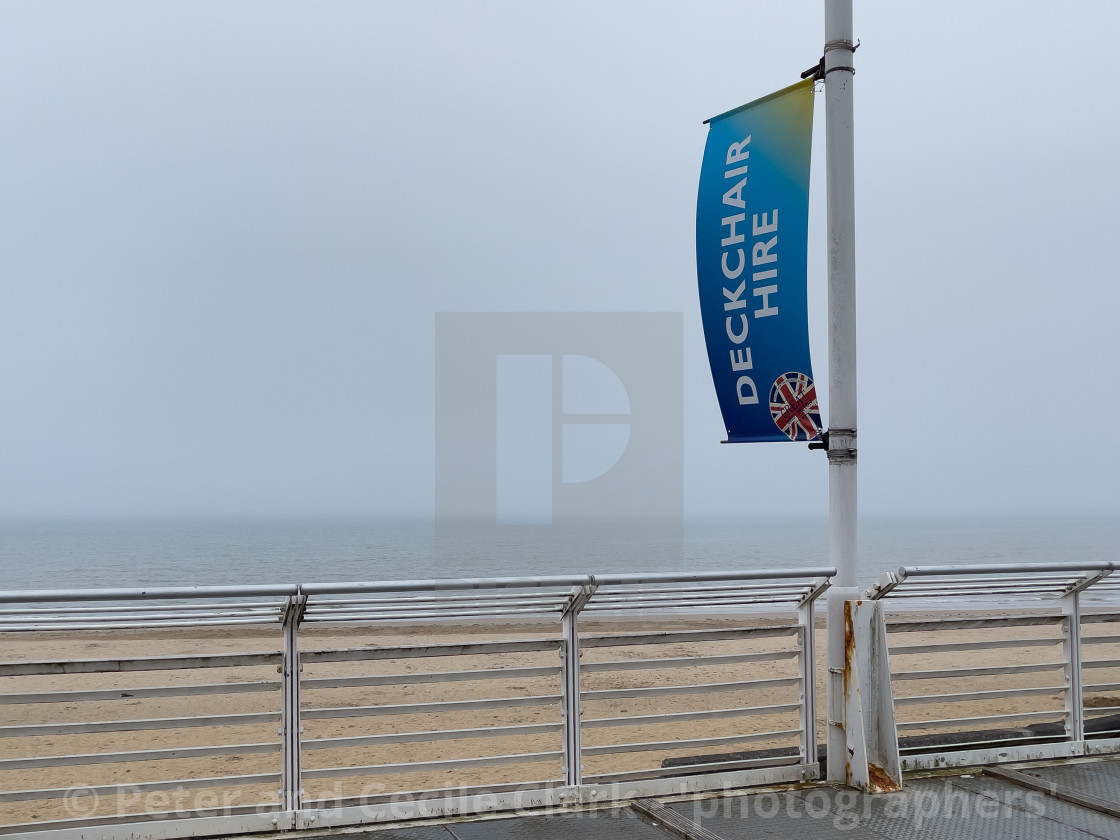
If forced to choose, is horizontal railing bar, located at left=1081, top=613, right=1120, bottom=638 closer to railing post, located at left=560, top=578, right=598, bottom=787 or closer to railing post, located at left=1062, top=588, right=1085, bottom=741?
railing post, located at left=1062, top=588, right=1085, bottom=741

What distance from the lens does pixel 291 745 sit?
4406 mm

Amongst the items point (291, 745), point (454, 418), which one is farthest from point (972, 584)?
point (454, 418)

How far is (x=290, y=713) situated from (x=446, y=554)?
2006 inches

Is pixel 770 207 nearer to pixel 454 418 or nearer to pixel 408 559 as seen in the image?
pixel 408 559

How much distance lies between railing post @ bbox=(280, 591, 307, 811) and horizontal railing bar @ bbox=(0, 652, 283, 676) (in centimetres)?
14

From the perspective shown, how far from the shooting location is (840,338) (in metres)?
5.16

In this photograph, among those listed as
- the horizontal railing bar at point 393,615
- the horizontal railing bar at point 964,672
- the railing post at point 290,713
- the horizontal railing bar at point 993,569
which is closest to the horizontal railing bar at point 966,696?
the horizontal railing bar at point 964,672

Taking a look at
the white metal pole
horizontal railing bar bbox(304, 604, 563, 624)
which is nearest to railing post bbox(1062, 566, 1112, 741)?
the white metal pole

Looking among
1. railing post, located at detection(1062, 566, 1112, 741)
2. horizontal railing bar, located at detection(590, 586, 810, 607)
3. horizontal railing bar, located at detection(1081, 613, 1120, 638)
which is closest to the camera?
horizontal railing bar, located at detection(590, 586, 810, 607)

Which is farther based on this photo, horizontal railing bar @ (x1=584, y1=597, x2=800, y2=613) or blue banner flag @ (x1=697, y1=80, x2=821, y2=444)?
blue banner flag @ (x1=697, y1=80, x2=821, y2=444)

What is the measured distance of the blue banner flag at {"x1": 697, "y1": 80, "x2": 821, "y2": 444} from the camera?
514cm

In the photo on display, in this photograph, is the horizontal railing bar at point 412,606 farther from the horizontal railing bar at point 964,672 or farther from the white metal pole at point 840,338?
the horizontal railing bar at point 964,672

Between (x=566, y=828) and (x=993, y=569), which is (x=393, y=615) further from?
(x=993, y=569)

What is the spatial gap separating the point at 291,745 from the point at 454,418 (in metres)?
95.3
